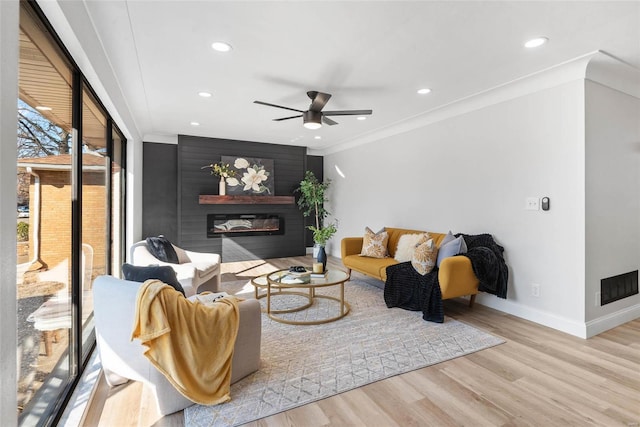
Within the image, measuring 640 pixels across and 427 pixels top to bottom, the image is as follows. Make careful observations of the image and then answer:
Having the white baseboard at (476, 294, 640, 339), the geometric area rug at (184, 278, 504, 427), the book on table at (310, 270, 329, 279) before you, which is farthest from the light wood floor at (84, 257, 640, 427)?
the book on table at (310, 270, 329, 279)

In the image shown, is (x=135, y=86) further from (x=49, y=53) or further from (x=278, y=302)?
(x=278, y=302)

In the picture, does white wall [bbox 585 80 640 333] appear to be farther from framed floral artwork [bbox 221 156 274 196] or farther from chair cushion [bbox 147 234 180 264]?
framed floral artwork [bbox 221 156 274 196]

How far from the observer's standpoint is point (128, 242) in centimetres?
527

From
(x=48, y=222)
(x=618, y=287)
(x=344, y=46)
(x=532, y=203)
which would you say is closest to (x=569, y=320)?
(x=618, y=287)

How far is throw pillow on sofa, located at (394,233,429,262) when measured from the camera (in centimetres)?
428

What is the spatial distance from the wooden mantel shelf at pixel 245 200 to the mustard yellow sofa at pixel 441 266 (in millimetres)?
2375

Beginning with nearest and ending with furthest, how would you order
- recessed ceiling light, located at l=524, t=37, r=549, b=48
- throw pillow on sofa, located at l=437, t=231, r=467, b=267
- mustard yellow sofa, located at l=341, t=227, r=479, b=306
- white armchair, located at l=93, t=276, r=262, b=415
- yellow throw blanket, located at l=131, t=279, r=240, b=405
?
yellow throw blanket, located at l=131, t=279, r=240, b=405 < white armchair, located at l=93, t=276, r=262, b=415 < recessed ceiling light, located at l=524, t=37, r=549, b=48 < mustard yellow sofa, located at l=341, t=227, r=479, b=306 < throw pillow on sofa, located at l=437, t=231, r=467, b=267

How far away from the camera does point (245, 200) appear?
6.56m

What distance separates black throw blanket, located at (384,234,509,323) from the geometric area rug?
122 mm

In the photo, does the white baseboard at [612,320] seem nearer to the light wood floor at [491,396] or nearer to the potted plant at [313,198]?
the light wood floor at [491,396]

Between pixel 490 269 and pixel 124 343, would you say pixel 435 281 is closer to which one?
pixel 490 269

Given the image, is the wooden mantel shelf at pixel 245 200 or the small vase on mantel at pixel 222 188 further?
the small vase on mantel at pixel 222 188

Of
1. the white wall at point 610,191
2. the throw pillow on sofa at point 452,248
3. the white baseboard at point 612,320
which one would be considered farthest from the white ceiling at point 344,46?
the white baseboard at point 612,320

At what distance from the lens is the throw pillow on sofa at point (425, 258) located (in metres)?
3.60
